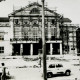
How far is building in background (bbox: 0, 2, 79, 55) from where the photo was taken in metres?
34.2

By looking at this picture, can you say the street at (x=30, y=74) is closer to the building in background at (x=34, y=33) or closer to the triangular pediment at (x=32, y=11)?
the building in background at (x=34, y=33)

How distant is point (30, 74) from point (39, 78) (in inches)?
67.3

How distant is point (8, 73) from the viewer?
19.0 meters

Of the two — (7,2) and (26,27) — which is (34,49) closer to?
(26,27)

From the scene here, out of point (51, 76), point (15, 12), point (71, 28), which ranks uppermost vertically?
point (15, 12)

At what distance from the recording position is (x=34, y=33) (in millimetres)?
35094

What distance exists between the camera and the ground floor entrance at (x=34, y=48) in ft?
112

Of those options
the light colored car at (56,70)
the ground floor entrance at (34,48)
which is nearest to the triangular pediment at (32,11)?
the ground floor entrance at (34,48)

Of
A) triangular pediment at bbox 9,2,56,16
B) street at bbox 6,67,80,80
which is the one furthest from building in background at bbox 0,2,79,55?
street at bbox 6,67,80,80

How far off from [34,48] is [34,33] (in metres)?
2.19

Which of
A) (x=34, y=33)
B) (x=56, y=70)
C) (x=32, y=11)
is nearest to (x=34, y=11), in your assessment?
(x=32, y=11)

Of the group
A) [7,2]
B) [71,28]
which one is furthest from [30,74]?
[71,28]

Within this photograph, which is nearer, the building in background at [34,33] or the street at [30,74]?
the street at [30,74]

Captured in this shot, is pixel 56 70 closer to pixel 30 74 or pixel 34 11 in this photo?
pixel 30 74
